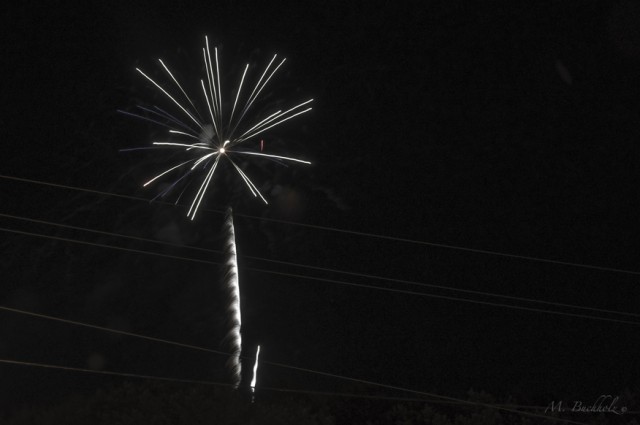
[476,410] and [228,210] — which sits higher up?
[228,210]

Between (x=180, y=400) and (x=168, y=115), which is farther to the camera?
(x=180, y=400)

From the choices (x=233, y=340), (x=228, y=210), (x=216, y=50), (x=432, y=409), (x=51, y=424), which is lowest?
(x=51, y=424)

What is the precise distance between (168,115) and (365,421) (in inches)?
208

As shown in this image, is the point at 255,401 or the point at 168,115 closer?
the point at 168,115

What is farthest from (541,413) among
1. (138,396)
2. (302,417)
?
(138,396)

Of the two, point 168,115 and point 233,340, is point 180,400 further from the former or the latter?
point 168,115

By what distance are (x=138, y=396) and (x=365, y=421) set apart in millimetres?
3432

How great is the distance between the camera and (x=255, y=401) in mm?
9469

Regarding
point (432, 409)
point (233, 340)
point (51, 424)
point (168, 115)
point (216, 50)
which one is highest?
point (216, 50)

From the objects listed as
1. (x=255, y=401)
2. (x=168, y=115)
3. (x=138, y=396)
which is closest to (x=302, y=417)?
(x=255, y=401)

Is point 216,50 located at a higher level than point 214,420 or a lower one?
higher

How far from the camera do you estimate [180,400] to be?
953 centimetres

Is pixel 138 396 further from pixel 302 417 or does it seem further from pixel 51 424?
pixel 302 417

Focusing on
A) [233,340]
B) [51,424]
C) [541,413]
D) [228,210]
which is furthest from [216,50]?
[541,413]
